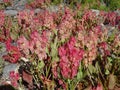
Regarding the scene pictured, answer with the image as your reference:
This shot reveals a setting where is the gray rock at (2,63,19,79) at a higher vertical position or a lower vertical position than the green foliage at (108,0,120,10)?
lower

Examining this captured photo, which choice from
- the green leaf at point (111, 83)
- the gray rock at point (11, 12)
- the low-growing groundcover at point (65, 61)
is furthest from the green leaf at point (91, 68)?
the gray rock at point (11, 12)

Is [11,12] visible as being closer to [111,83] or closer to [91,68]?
[91,68]

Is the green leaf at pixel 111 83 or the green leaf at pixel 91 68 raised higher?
the green leaf at pixel 91 68

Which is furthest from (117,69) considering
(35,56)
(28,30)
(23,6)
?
(23,6)

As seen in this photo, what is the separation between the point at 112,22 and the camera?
33.4ft

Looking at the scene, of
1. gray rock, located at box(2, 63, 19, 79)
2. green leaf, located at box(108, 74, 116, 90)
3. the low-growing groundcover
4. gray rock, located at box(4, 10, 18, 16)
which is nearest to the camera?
the low-growing groundcover

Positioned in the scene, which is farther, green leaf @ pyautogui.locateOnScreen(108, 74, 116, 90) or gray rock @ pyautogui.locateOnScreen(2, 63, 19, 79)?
gray rock @ pyautogui.locateOnScreen(2, 63, 19, 79)

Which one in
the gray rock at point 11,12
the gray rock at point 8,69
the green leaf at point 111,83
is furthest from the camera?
the gray rock at point 11,12

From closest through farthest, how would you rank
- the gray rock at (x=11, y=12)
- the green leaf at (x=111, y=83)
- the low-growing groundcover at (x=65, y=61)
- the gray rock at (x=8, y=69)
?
the low-growing groundcover at (x=65, y=61) < the green leaf at (x=111, y=83) < the gray rock at (x=8, y=69) < the gray rock at (x=11, y=12)

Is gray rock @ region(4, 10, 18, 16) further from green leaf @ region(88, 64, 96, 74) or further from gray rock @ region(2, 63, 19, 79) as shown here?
green leaf @ region(88, 64, 96, 74)

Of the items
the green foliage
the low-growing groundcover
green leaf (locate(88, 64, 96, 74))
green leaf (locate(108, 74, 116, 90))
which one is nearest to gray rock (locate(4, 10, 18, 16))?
the green foliage

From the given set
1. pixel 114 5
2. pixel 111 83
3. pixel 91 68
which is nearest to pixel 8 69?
pixel 91 68

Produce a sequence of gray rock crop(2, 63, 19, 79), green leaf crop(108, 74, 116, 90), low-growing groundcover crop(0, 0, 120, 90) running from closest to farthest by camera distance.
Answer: low-growing groundcover crop(0, 0, 120, 90), green leaf crop(108, 74, 116, 90), gray rock crop(2, 63, 19, 79)

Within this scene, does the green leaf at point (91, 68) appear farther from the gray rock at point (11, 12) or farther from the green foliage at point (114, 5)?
the gray rock at point (11, 12)
